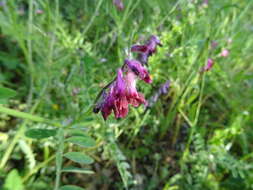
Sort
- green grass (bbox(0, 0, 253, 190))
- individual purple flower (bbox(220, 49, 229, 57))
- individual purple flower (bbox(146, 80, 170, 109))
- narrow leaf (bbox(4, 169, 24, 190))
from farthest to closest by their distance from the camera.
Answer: individual purple flower (bbox(220, 49, 229, 57)) < individual purple flower (bbox(146, 80, 170, 109)) < green grass (bbox(0, 0, 253, 190)) < narrow leaf (bbox(4, 169, 24, 190))

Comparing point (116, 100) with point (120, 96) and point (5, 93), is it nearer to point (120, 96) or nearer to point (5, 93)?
point (120, 96)

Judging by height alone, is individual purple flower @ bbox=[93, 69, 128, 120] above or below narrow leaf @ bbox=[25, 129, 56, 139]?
below

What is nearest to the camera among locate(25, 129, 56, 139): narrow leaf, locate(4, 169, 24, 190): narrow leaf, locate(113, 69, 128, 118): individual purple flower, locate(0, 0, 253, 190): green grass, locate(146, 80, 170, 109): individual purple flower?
locate(4, 169, 24, 190): narrow leaf

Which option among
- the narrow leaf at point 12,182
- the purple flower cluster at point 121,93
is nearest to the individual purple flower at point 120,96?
the purple flower cluster at point 121,93

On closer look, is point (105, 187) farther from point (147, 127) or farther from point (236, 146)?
point (236, 146)

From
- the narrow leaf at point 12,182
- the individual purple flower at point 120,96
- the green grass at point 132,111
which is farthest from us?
the green grass at point 132,111

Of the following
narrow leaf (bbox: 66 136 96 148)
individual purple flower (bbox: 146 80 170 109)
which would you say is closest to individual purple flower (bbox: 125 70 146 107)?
narrow leaf (bbox: 66 136 96 148)

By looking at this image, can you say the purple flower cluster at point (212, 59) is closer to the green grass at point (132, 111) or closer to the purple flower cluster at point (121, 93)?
the green grass at point (132, 111)

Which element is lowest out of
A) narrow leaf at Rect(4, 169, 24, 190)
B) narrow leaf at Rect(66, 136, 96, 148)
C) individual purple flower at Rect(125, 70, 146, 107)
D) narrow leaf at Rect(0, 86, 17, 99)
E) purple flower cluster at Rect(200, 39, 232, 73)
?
narrow leaf at Rect(4, 169, 24, 190)

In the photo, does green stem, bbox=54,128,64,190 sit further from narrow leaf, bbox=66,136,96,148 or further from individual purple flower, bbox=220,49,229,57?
individual purple flower, bbox=220,49,229,57
